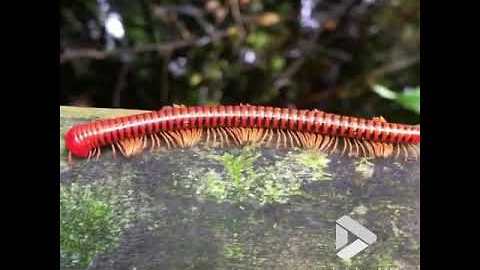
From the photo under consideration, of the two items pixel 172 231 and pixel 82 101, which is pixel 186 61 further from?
pixel 172 231

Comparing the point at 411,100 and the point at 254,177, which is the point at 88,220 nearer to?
the point at 254,177

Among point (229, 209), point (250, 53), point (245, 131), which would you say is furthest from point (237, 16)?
point (229, 209)

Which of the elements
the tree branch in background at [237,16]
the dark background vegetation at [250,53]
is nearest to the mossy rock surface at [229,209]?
the dark background vegetation at [250,53]

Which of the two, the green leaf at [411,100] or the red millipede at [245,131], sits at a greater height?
the green leaf at [411,100]

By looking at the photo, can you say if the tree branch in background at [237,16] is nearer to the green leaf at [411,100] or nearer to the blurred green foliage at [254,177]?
the blurred green foliage at [254,177]

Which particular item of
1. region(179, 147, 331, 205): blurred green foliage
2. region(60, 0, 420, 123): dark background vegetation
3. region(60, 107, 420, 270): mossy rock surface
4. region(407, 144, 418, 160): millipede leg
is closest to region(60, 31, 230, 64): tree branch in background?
region(60, 0, 420, 123): dark background vegetation

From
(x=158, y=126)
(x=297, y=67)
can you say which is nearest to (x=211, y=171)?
(x=158, y=126)
